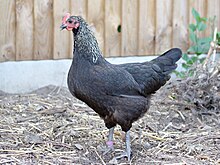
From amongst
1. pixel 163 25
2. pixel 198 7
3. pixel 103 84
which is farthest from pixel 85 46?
pixel 198 7

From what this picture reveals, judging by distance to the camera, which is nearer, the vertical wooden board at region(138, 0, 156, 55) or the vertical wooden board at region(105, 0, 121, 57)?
the vertical wooden board at region(105, 0, 121, 57)

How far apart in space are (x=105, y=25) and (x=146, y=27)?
552 mm

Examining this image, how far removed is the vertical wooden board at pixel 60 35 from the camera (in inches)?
280

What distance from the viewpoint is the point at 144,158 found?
17.4ft

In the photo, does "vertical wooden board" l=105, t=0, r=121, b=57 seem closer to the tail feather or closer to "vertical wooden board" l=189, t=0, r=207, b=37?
"vertical wooden board" l=189, t=0, r=207, b=37

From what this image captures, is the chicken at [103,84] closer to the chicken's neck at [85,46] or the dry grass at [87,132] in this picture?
the chicken's neck at [85,46]

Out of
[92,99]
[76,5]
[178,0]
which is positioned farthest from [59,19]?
[92,99]

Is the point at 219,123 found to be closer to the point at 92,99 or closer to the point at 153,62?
the point at 153,62

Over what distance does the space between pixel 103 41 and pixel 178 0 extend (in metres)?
1.13

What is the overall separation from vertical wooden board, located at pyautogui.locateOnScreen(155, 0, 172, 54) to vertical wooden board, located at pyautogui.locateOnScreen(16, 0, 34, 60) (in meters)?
1.63

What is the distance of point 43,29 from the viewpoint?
7.11 m

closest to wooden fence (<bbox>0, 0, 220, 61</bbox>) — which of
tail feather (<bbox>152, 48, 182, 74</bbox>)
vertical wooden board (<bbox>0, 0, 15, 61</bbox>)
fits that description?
vertical wooden board (<bbox>0, 0, 15, 61</bbox>)

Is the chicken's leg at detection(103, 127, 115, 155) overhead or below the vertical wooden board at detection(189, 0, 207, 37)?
below

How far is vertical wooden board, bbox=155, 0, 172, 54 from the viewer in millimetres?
7555
